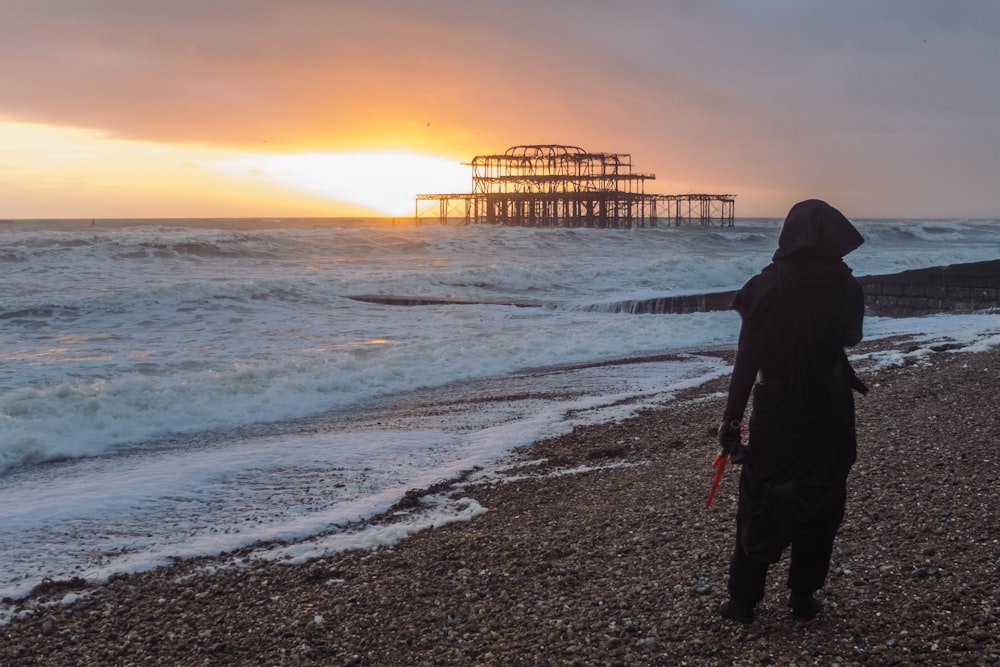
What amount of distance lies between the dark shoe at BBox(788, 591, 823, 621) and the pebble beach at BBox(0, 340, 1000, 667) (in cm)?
4

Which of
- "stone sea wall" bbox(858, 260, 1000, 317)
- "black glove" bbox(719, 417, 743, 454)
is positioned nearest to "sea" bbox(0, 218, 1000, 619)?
"stone sea wall" bbox(858, 260, 1000, 317)

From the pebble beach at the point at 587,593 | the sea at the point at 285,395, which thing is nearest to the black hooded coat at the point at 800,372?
the pebble beach at the point at 587,593

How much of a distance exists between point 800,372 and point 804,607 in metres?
0.88

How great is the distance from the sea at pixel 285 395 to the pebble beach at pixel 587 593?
0.46 metres

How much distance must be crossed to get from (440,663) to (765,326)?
5.49ft

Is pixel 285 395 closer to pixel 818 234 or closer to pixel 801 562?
pixel 801 562

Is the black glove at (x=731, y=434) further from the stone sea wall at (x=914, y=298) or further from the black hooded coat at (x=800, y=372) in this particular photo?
the stone sea wall at (x=914, y=298)

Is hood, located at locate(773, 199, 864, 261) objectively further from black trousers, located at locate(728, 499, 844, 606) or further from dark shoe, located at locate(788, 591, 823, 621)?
dark shoe, located at locate(788, 591, 823, 621)

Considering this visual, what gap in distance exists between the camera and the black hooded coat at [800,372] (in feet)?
9.85

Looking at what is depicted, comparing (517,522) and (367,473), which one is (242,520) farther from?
(517,522)

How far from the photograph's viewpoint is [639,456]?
6.52m

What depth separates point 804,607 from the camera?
3.19 meters

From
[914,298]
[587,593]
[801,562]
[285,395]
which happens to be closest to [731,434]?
[801,562]

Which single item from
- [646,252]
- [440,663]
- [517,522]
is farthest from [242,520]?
[646,252]
